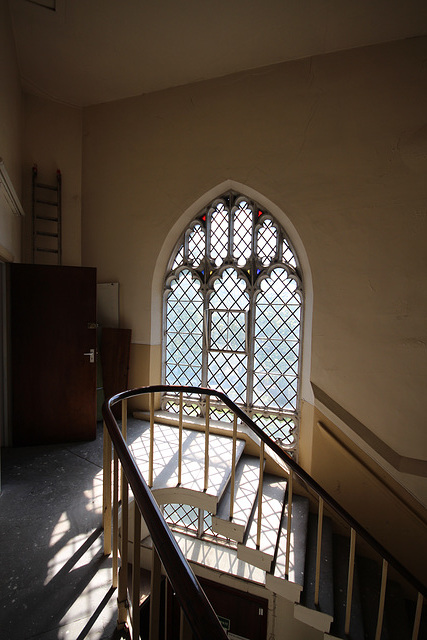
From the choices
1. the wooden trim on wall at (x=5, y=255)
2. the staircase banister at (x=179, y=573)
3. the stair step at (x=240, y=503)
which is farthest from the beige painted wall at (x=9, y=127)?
the stair step at (x=240, y=503)

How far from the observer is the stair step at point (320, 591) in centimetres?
206

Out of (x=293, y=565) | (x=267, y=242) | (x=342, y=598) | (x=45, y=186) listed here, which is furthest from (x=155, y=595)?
(x=45, y=186)

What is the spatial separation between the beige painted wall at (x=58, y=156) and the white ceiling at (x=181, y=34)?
31cm

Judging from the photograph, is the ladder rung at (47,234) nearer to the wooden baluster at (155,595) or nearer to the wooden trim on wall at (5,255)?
the wooden trim on wall at (5,255)

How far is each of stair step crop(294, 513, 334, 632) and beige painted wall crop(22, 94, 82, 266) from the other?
12.4 ft

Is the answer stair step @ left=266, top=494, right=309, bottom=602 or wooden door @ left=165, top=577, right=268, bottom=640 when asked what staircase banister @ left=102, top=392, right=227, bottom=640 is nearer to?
stair step @ left=266, top=494, right=309, bottom=602

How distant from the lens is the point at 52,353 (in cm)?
301

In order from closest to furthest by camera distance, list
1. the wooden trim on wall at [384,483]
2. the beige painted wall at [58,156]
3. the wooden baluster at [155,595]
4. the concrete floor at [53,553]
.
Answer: the wooden baluster at [155,595] → the concrete floor at [53,553] → the wooden trim on wall at [384,483] → the beige painted wall at [58,156]

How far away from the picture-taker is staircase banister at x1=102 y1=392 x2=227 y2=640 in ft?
1.93

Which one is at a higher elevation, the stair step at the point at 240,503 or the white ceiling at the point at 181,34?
the white ceiling at the point at 181,34

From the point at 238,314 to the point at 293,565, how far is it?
2194 millimetres

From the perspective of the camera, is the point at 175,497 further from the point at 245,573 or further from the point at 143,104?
Result: the point at 143,104

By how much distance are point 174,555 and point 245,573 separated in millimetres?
1967

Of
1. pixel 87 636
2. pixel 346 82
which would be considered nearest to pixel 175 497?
pixel 87 636
